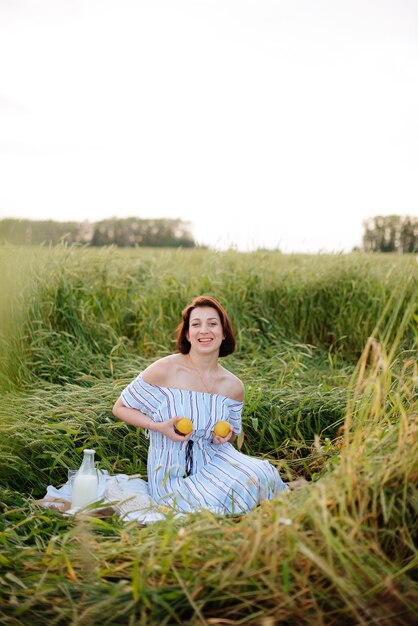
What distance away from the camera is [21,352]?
16.6 ft

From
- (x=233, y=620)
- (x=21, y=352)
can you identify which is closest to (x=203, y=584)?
(x=233, y=620)

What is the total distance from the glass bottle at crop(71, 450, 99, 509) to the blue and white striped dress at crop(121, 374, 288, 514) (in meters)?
0.31

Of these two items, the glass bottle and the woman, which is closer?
the glass bottle

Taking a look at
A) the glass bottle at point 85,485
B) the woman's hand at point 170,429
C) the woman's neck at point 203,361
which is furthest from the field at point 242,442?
the woman's neck at point 203,361

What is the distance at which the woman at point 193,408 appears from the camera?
3.49 metres

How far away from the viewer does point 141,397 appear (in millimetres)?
3635

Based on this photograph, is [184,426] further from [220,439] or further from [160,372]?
[160,372]

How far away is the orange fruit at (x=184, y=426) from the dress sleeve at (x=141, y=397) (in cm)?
21

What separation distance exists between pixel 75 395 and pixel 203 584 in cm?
256

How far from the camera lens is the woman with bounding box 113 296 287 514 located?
3494mm

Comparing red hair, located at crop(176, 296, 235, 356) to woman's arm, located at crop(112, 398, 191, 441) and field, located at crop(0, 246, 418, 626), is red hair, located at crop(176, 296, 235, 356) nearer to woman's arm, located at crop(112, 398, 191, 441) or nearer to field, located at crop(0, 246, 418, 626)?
woman's arm, located at crop(112, 398, 191, 441)

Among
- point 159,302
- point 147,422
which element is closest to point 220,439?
point 147,422

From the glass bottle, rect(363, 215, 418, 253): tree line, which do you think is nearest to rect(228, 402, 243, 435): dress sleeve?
the glass bottle

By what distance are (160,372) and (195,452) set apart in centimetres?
43
